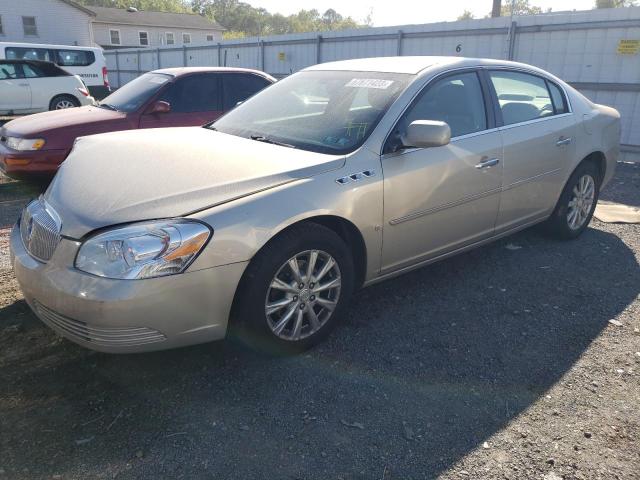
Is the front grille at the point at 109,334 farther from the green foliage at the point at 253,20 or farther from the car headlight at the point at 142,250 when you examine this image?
the green foliage at the point at 253,20

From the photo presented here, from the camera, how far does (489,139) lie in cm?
386

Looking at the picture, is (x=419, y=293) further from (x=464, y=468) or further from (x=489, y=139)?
(x=464, y=468)

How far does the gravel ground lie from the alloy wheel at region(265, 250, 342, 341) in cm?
20

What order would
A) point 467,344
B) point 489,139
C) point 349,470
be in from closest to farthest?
1. point 349,470
2. point 467,344
3. point 489,139

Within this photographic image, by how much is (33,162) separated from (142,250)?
433 centimetres

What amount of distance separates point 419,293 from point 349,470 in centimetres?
191

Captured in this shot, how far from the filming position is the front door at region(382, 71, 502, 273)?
3.31 meters

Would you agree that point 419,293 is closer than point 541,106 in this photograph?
Yes

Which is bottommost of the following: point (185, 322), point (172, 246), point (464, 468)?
point (464, 468)

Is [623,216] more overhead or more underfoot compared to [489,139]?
more underfoot

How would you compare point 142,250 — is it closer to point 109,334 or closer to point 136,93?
point 109,334

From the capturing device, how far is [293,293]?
2938 mm

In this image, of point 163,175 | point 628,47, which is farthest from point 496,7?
point 163,175

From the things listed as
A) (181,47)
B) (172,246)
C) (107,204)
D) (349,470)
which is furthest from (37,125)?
(181,47)
